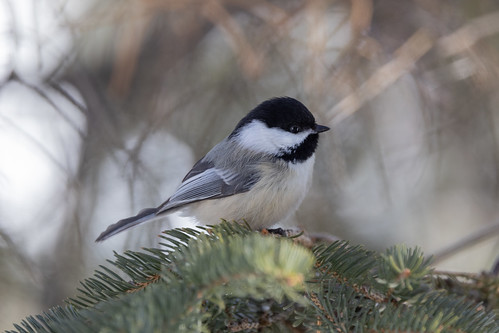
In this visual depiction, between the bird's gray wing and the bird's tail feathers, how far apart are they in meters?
0.03

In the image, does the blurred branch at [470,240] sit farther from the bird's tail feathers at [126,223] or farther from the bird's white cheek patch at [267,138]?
the bird's tail feathers at [126,223]

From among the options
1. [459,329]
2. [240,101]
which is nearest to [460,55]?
[240,101]

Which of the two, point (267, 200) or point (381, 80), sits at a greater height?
point (381, 80)

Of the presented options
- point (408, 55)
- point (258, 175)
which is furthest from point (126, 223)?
point (408, 55)

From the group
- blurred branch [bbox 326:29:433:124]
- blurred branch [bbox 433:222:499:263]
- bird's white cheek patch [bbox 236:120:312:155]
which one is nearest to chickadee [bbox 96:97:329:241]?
bird's white cheek patch [bbox 236:120:312:155]

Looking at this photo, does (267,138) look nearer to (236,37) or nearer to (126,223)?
(236,37)

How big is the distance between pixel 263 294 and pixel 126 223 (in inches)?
34.7

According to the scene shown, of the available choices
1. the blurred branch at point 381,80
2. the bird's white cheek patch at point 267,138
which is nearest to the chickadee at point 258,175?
the bird's white cheek patch at point 267,138

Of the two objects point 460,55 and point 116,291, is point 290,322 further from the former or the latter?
point 460,55

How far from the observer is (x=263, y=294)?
0.62m

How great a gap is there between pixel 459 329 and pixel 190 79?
1.51 m

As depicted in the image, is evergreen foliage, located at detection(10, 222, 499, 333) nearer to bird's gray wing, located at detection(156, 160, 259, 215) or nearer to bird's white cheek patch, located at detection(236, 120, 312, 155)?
bird's gray wing, located at detection(156, 160, 259, 215)

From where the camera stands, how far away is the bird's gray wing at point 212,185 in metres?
1.42

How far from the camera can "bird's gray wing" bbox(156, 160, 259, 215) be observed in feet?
4.65
